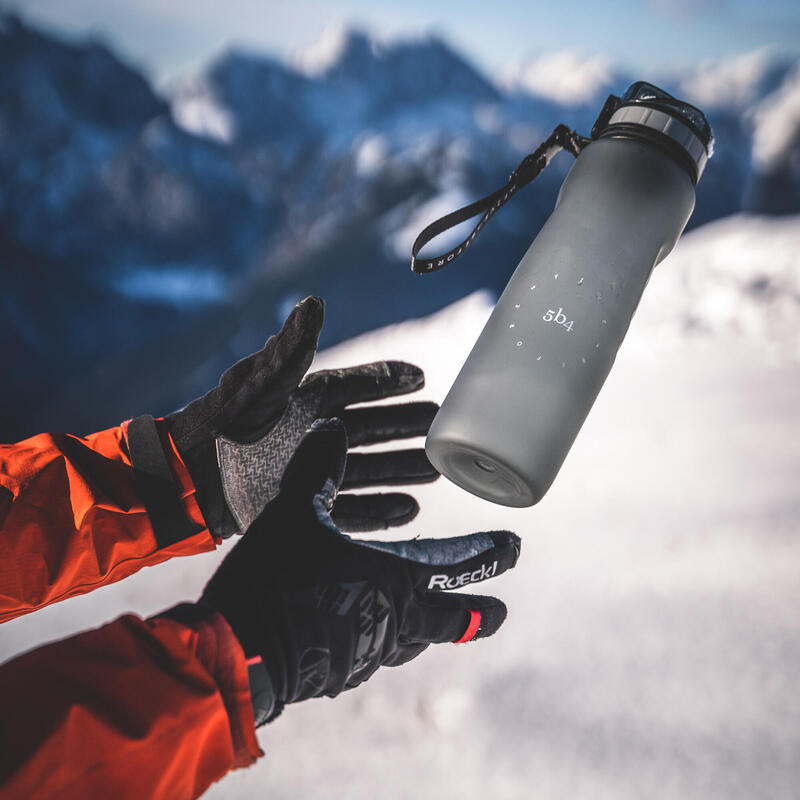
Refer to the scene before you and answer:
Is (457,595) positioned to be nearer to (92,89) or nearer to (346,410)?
(346,410)

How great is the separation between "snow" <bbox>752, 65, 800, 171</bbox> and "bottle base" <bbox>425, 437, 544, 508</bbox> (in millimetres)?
868

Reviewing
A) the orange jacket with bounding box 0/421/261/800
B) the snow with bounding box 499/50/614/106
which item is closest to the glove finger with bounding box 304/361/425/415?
the orange jacket with bounding box 0/421/261/800

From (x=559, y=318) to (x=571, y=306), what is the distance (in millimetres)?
16

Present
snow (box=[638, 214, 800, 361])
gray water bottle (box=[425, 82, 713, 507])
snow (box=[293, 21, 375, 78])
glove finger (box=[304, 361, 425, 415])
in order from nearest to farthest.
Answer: gray water bottle (box=[425, 82, 713, 507])
glove finger (box=[304, 361, 425, 415])
snow (box=[638, 214, 800, 361])
snow (box=[293, 21, 375, 78])

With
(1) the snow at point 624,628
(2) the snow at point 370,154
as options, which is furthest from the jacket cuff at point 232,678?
(2) the snow at point 370,154

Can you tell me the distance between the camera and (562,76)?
47.4 inches

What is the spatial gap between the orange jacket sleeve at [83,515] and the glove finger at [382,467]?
19 centimetres

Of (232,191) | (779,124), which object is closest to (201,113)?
(232,191)

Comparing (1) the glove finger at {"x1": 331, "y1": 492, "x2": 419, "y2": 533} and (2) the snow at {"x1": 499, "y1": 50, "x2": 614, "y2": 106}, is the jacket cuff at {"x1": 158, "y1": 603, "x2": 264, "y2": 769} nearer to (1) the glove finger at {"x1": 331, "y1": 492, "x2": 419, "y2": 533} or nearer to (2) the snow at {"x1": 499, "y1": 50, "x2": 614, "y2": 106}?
(1) the glove finger at {"x1": 331, "y1": 492, "x2": 419, "y2": 533}

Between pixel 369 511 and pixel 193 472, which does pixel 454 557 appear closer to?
pixel 369 511

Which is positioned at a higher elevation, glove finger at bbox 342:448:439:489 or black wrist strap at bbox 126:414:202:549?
glove finger at bbox 342:448:439:489

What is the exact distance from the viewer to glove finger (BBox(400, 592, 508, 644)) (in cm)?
58

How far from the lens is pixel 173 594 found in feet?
2.69

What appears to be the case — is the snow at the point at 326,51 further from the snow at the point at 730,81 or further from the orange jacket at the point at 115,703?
the orange jacket at the point at 115,703
